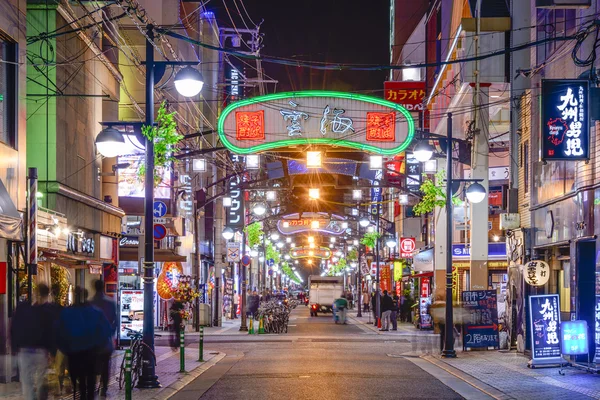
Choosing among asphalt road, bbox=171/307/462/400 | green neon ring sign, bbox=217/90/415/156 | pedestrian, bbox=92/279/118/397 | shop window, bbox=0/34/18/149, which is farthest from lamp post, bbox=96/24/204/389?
green neon ring sign, bbox=217/90/415/156

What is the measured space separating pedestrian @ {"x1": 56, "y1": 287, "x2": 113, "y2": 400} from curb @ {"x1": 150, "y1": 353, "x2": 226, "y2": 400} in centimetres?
275

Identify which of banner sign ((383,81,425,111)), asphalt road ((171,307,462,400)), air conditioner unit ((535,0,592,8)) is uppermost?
banner sign ((383,81,425,111))

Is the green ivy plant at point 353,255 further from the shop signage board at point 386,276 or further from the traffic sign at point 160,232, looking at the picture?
the traffic sign at point 160,232

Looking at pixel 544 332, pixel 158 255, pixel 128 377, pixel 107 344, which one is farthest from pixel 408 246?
pixel 128 377

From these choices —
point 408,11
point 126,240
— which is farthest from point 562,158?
point 408,11

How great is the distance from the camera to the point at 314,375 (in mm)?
21125

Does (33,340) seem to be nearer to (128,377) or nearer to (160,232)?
(128,377)

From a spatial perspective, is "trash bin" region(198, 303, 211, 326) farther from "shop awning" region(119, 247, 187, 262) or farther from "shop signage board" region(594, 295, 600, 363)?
"shop signage board" region(594, 295, 600, 363)

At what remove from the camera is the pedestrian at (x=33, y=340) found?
13.9m

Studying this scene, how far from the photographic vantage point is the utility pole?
33.1 meters

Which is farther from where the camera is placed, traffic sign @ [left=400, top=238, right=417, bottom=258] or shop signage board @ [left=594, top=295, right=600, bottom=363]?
traffic sign @ [left=400, top=238, right=417, bottom=258]

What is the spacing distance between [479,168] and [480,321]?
8.21m

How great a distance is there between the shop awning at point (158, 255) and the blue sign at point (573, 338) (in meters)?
20.1

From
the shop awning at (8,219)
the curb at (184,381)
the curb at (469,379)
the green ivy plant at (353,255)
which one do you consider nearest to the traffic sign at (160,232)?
the curb at (184,381)
